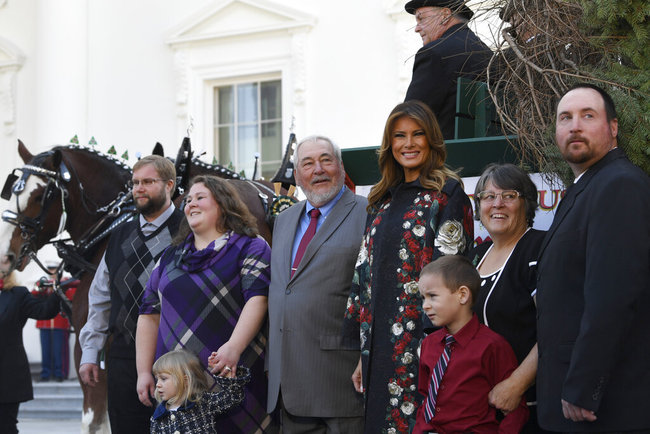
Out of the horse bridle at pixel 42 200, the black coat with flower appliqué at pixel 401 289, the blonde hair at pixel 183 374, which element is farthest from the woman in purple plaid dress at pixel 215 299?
the horse bridle at pixel 42 200

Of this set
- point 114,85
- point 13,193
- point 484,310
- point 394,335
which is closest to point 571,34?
point 484,310

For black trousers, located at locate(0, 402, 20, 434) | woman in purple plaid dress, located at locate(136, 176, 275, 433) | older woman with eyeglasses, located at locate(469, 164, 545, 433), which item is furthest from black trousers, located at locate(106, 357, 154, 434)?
older woman with eyeglasses, located at locate(469, 164, 545, 433)

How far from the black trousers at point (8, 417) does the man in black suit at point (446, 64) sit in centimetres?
383

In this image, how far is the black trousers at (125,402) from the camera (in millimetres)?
4910

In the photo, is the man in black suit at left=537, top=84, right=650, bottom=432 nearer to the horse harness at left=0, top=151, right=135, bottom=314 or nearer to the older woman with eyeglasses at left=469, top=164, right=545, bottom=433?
the older woman with eyeglasses at left=469, top=164, right=545, bottom=433

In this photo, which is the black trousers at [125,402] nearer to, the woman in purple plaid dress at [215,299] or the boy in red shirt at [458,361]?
the woman in purple plaid dress at [215,299]

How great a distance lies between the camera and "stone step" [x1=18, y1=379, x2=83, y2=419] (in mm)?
10492

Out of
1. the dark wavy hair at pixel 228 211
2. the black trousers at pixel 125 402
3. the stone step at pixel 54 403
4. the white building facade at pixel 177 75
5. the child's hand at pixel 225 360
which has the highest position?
the white building facade at pixel 177 75

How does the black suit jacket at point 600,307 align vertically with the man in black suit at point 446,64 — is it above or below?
below

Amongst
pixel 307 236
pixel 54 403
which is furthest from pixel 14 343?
pixel 54 403

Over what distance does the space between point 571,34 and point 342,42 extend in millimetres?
8177

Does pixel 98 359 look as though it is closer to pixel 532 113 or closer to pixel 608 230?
pixel 532 113

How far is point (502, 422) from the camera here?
3123 mm

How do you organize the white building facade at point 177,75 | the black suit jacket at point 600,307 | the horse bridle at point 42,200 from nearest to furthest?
the black suit jacket at point 600,307 < the horse bridle at point 42,200 < the white building facade at point 177,75
